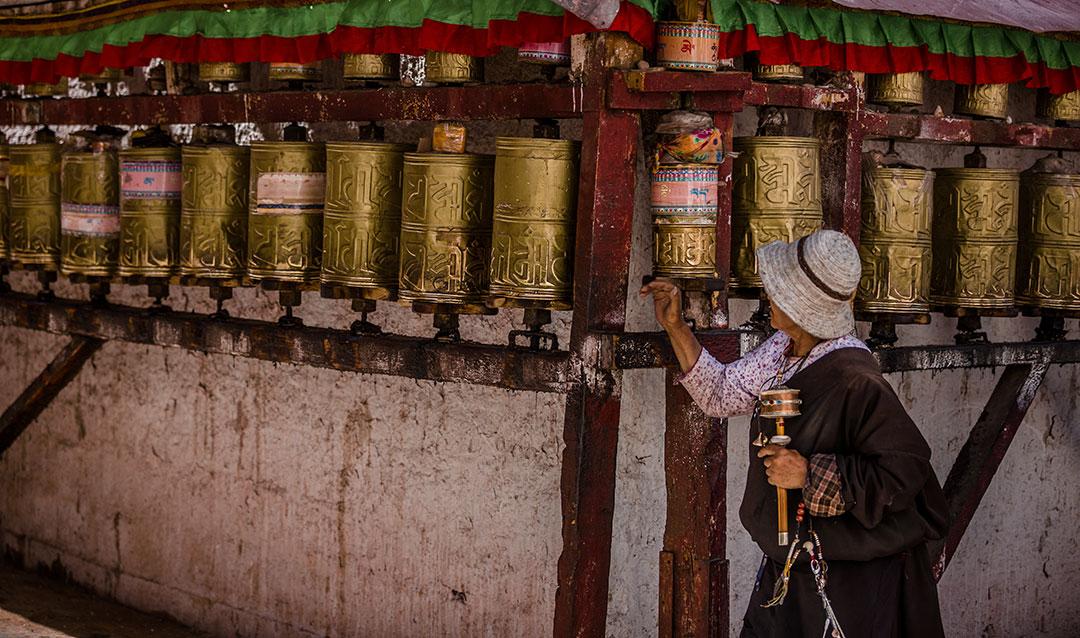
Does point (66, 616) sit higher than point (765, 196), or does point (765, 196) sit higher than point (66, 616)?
point (765, 196)

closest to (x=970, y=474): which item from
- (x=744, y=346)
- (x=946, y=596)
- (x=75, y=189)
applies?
(x=946, y=596)

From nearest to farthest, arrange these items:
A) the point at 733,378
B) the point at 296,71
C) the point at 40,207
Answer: the point at 733,378 < the point at 296,71 < the point at 40,207

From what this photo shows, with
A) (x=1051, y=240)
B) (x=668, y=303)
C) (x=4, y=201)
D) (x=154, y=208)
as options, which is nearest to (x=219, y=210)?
(x=154, y=208)

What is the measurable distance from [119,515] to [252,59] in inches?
106

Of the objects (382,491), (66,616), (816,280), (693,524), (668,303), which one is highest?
(816,280)

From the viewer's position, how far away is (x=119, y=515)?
6.97 metres

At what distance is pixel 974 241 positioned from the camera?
530cm

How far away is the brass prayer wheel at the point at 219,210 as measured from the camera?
5312 mm

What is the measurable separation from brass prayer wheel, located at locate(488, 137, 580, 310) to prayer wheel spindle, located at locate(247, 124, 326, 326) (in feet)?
2.90

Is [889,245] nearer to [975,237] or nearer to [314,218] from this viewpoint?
[975,237]

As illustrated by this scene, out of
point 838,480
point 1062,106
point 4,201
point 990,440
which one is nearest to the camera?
point 838,480

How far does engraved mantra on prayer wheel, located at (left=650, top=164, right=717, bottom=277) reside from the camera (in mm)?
4219

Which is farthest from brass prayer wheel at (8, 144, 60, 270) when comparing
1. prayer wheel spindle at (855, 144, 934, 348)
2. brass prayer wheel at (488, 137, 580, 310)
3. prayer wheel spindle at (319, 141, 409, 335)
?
prayer wheel spindle at (855, 144, 934, 348)

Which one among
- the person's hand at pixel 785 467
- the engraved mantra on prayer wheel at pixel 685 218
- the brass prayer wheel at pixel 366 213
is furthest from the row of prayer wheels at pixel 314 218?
the person's hand at pixel 785 467
